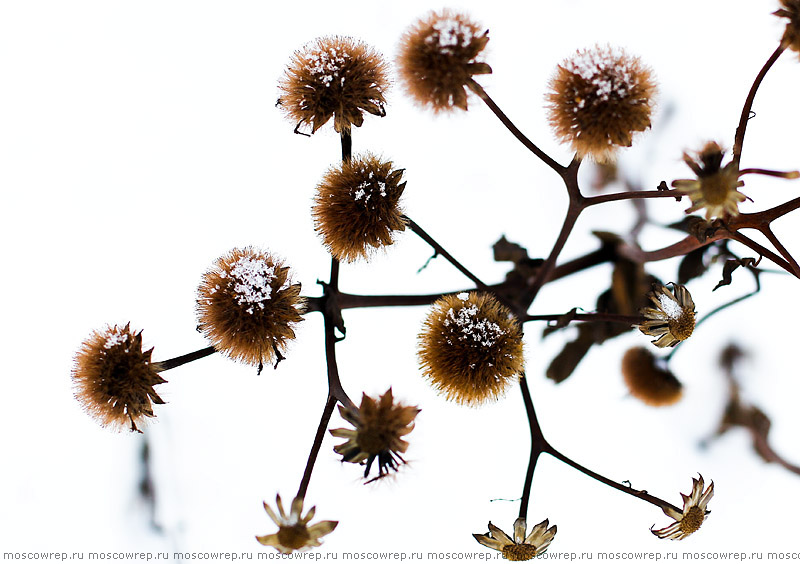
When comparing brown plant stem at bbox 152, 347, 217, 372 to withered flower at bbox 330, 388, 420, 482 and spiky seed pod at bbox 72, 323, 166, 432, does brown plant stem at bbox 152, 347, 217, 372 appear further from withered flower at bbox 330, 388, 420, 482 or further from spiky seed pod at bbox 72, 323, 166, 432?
withered flower at bbox 330, 388, 420, 482

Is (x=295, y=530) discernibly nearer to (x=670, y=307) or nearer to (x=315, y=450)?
(x=315, y=450)

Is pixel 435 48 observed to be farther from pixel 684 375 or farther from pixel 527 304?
pixel 684 375

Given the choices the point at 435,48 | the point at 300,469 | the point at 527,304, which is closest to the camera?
the point at 435,48

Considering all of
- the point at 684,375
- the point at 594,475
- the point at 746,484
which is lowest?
the point at 594,475

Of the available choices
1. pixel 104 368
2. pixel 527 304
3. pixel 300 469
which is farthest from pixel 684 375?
pixel 104 368

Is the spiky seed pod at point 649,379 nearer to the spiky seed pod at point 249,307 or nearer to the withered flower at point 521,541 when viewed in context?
the withered flower at point 521,541

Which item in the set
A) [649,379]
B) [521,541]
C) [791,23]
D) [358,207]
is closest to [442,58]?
[358,207]
